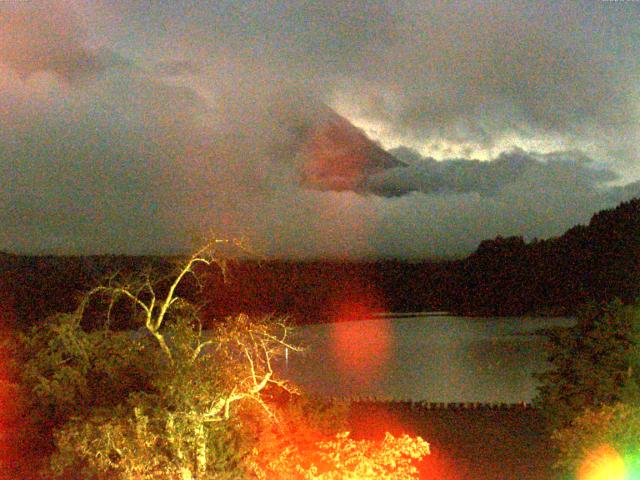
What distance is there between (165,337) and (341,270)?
37.5 meters

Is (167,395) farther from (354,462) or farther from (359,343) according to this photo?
(359,343)

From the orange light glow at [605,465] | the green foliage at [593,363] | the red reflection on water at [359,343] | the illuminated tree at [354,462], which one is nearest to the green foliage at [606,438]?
the orange light glow at [605,465]

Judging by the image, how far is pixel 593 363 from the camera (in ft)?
33.8

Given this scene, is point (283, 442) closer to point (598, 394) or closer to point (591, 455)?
point (591, 455)

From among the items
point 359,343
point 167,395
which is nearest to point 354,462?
point 167,395

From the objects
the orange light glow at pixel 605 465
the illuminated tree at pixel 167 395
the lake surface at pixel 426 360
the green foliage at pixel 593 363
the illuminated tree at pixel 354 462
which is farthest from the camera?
the lake surface at pixel 426 360

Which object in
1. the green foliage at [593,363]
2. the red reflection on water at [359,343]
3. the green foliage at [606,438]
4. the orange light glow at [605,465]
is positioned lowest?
the red reflection on water at [359,343]

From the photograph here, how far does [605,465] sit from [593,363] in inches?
87.5

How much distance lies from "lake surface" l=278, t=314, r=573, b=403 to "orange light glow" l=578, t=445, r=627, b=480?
4.06 metres

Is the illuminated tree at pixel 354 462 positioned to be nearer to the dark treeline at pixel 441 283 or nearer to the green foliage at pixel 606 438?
the green foliage at pixel 606 438

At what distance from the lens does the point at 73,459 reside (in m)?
8.07

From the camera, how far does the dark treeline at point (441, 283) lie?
2962 centimetres

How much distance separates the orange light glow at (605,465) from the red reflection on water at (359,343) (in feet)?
46.2

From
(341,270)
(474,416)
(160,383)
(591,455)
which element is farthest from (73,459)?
(341,270)
